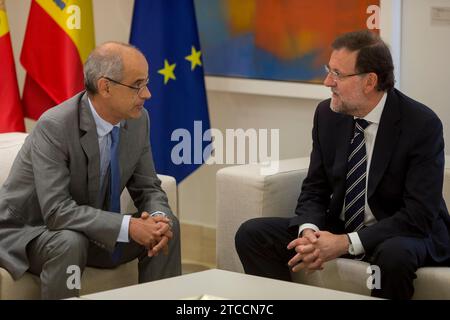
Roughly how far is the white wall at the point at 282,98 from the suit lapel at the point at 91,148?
152cm

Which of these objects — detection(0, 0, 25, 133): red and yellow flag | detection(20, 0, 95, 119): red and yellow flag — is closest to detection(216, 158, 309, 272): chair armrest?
detection(20, 0, 95, 119): red and yellow flag

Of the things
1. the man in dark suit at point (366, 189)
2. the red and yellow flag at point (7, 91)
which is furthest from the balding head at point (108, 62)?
the red and yellow flag at point (7, 91)

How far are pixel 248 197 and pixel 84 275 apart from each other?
2.35ft

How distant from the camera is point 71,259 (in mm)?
3004

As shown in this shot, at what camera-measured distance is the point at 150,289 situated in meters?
2.63

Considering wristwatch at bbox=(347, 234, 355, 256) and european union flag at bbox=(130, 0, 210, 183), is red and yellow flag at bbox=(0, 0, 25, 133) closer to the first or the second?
european union flag at bbox=(130, 0, 210, 183)

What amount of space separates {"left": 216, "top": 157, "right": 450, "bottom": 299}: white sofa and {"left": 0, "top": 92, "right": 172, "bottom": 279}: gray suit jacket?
310 millimetres

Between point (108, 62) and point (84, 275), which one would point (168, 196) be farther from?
point (108, 62)

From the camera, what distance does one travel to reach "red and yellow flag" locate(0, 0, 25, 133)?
14.1 ft
